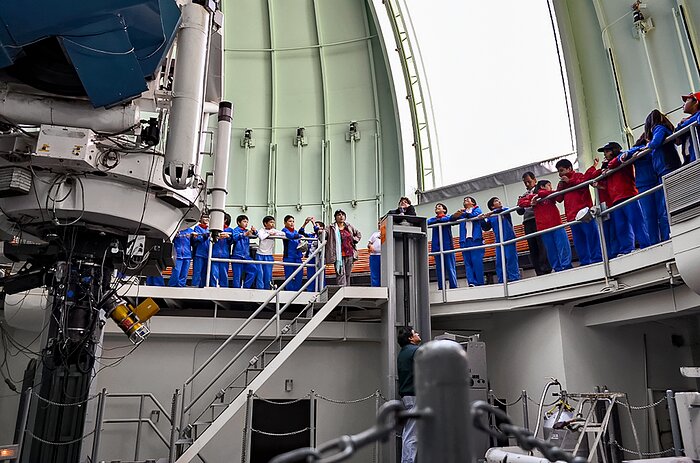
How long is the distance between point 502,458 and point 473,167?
8.26m

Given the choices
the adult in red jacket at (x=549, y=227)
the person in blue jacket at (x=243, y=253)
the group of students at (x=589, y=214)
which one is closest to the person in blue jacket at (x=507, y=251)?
the group of students at (x=589, y=214)

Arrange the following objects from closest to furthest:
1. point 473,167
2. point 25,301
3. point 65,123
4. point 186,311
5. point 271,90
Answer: point 65,123, point 25,301, point 186,311, point 473,167, point 271,90

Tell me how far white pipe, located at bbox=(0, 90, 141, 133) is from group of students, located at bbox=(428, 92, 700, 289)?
5208 millimetres

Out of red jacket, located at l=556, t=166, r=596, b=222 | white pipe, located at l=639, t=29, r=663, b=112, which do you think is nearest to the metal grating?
A: red jacket, located at l=556, t=166, r=596, b=222

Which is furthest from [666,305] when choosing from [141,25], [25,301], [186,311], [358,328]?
[25,301]

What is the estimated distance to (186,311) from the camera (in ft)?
34.4

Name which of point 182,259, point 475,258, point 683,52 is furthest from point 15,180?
point 683,52

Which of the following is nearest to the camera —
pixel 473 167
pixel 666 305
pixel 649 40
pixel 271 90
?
pixel 666 305

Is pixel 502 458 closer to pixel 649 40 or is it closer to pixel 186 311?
pixel 186 311

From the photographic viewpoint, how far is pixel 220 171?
6414mm

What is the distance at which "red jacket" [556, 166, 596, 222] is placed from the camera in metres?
7.67

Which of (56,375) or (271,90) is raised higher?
(271,90)

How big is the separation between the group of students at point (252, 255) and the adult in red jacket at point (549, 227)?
2.67 m

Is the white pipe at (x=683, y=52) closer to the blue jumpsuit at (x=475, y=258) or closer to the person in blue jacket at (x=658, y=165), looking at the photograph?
the person in blue jacket at (x=658, y=165)
